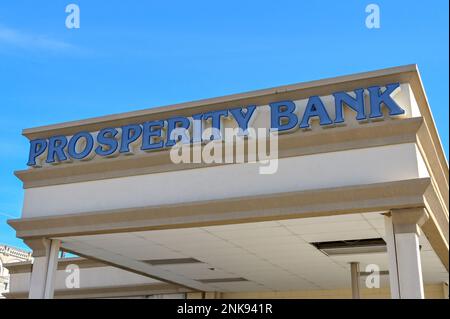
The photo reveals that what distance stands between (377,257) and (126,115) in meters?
8.01

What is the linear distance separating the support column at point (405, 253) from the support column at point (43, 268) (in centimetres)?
853

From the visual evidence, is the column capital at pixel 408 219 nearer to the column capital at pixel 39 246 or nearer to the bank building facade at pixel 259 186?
the bank building facade at pixel 259 186

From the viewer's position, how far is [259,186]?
493 inches

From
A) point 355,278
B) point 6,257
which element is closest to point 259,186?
point 355,278

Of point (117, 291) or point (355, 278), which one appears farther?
point (117, 291)

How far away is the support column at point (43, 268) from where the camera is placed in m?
14.2

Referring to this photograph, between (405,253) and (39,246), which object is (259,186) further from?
(39,246)

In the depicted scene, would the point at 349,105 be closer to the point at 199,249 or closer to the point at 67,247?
the point at 199,249

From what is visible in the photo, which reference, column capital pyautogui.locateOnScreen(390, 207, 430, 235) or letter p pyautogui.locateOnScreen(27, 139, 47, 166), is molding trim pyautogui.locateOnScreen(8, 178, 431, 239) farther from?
letter p pyautogui.locateOnScreen(27, 139, 47, 166)

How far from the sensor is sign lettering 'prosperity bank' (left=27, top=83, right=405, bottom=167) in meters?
11.9

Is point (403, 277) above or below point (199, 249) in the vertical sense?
below

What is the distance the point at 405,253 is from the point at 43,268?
8.97 meters
